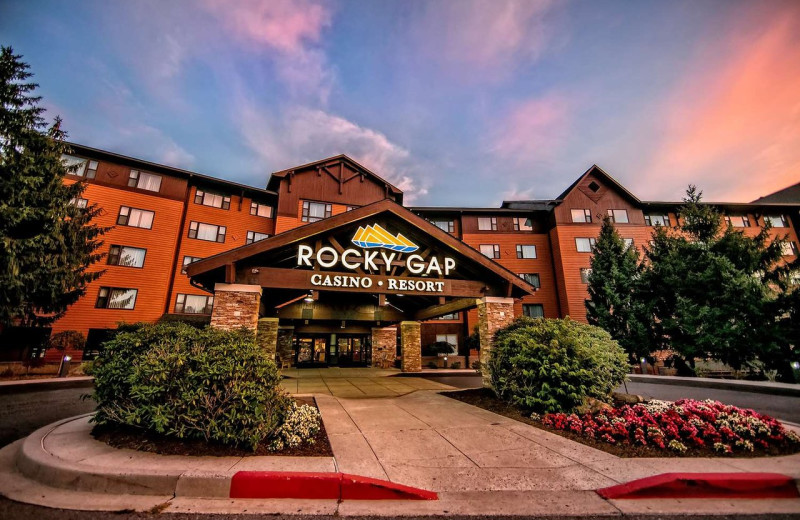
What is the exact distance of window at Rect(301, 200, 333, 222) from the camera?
1042 inches

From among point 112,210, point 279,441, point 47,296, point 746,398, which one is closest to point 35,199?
point 47,296

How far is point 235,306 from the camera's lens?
9.36 metres

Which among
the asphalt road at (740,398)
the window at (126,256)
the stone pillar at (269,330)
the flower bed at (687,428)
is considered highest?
the window at (126,256)

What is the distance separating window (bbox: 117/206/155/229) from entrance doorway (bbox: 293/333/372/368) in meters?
14.0

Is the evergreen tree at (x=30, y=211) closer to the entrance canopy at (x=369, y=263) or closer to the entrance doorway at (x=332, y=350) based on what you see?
the entrance canopy at (x=369, y=263)

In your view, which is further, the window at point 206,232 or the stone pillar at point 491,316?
the window at point 206,232

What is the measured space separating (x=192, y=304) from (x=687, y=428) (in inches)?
1090

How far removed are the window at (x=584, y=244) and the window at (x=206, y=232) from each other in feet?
102

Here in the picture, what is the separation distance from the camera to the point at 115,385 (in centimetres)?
509

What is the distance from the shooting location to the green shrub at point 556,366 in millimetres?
7488

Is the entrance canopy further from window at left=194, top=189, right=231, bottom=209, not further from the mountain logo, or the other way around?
window at left=194, top=189, right=231, bottom=209

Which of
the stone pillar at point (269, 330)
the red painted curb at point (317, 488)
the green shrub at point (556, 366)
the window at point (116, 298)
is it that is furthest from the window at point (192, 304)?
the red painted curb at point (317, 488)

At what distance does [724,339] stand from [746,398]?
22.7 ft

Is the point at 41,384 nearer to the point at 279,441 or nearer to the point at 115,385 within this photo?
the point at 115,385
